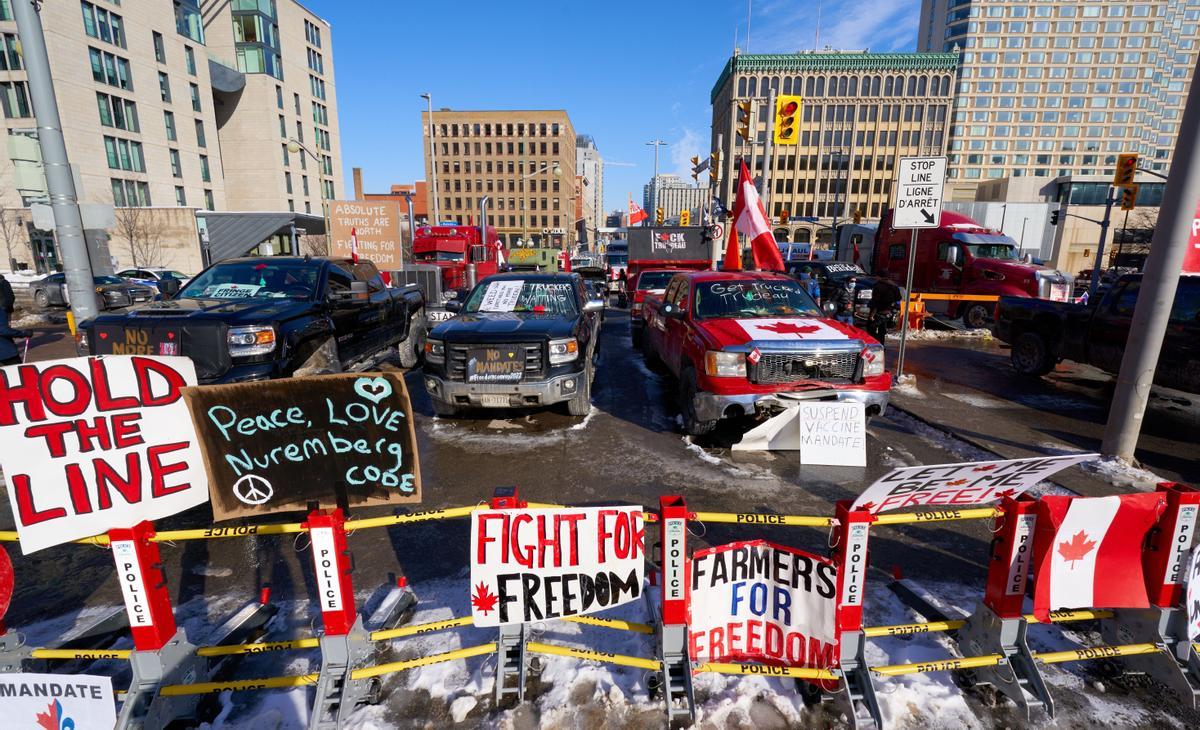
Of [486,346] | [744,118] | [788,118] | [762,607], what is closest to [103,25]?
[744,118]

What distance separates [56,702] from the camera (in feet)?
7.79

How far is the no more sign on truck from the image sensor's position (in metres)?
7.76

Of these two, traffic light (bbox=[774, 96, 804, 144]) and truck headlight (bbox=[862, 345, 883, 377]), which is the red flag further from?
truck headlight (bbox=[862, 345, 883, 377])

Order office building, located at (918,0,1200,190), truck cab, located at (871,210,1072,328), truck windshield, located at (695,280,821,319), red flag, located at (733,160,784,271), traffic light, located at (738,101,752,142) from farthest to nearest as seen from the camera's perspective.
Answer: office building, located at (918,0,1200,190) < truck cab, located at (871,210,1072,328) < traffic light, located at (738,101,752,142) < red flag, located at (733,160,784,271) < truck windshield, located at (695,280,821,319)

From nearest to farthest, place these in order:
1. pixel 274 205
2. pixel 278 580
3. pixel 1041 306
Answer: pixel 278 580 < pixel 1041 306 < pixel 274 205

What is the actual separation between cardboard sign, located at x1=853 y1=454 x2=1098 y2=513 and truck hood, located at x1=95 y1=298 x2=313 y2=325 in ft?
19.2

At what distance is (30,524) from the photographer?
97.4 inches

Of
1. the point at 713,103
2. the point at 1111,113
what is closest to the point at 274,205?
the point at 713,103

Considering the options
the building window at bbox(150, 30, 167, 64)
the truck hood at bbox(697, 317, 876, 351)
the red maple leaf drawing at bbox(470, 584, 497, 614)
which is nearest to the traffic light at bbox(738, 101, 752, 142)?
the truck hood at bbox(697, 317, 876, 351)

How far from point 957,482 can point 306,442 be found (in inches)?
127

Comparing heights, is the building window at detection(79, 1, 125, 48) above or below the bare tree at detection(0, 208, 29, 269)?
above

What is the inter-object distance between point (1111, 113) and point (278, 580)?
130351mm

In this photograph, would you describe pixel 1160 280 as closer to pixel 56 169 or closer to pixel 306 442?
pixel 306 442

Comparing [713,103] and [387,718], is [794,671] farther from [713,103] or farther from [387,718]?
[713,103]
